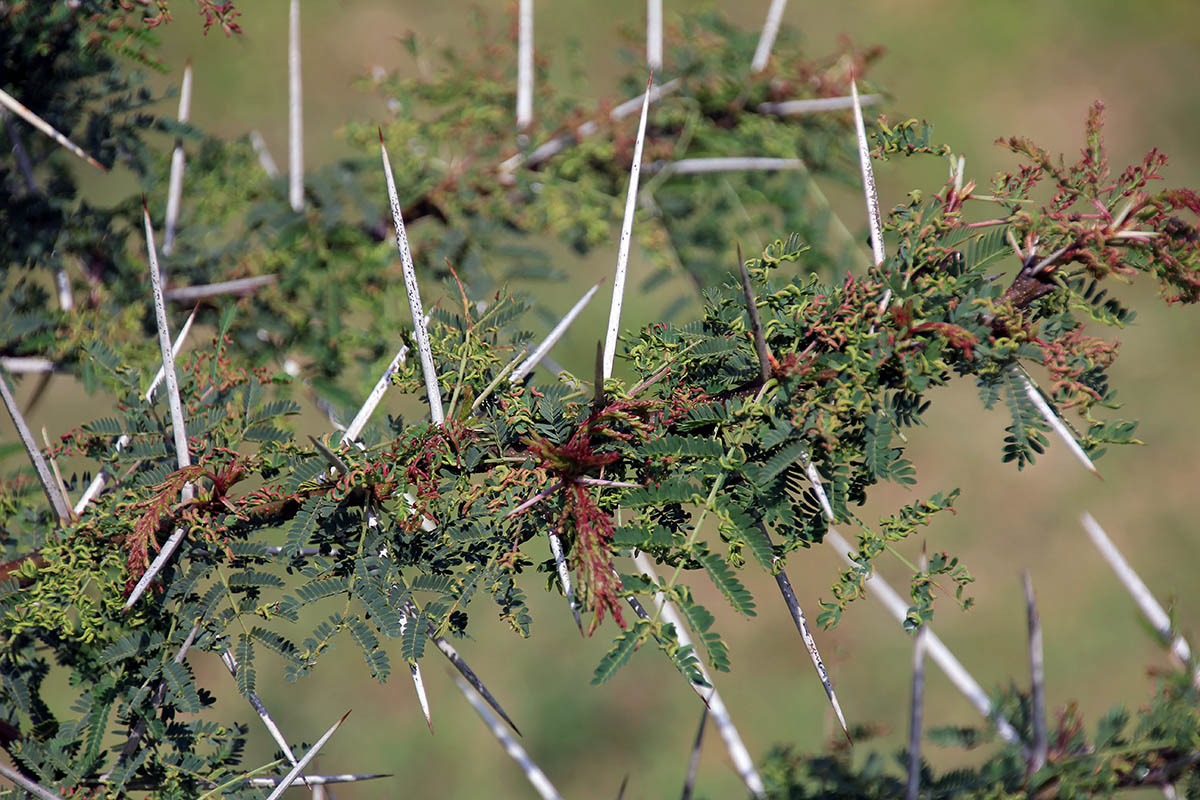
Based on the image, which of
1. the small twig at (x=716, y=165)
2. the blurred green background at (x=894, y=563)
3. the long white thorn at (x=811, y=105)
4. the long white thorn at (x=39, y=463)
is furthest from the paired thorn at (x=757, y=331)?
the blurred green background at (x=894, y=563)

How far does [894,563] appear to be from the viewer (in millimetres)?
5488

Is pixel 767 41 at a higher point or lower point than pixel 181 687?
higher

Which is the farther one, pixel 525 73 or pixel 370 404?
pixel 525 73

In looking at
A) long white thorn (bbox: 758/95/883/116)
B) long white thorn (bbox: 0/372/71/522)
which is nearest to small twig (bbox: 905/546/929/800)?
long white thorn (bbox: 0/372/71/522)

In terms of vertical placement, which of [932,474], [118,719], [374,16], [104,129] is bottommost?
[932,474]

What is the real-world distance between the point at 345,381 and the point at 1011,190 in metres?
2.33

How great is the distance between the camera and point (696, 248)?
10.4 ft

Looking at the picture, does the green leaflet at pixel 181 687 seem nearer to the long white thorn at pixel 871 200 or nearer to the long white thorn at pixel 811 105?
the long white thorn at pixel 871 200

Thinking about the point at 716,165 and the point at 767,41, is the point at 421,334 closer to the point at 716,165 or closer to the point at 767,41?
the point at 716,165

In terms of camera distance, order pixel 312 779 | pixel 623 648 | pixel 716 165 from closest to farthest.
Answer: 1. pixel 623 648
2. pixel 312 779
3. pixel 716 165

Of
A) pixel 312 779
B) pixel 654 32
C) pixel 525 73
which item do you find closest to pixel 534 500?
pixel 312 779

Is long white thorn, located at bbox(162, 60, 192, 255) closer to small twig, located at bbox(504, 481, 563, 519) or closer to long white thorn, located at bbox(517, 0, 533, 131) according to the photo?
long white thorn, located at bbox(517, 0, 533, 131)

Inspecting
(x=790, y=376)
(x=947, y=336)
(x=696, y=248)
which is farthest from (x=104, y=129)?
(x=947, y=336)

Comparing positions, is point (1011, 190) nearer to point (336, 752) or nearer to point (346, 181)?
point (346, 181)
